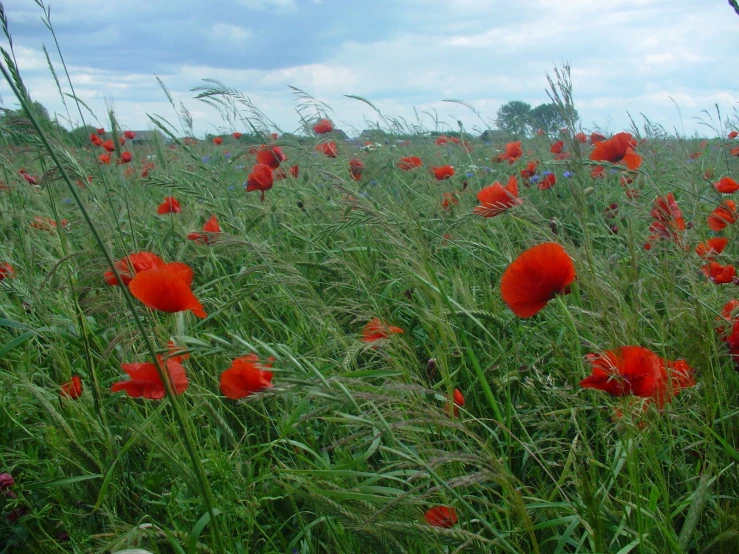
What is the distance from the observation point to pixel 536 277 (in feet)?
3.77

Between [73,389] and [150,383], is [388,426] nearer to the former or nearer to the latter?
[150,383]

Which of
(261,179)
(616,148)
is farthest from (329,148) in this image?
(616,148)

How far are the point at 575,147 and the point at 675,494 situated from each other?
0.74 meters

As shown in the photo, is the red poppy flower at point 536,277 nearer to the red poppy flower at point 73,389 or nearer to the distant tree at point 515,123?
the red poppy flower at point 73,389

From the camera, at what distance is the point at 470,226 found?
100 inches

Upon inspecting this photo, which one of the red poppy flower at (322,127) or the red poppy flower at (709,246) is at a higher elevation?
the red poppy flower at (322,127)

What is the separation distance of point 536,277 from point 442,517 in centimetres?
47

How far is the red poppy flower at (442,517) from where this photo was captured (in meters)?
0.96

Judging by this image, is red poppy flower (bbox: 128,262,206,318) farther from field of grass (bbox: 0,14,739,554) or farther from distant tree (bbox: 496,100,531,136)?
distant tree (bbox: 496,100,531,136)

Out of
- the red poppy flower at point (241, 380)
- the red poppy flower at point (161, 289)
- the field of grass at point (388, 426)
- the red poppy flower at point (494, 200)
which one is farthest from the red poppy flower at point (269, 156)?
the red poppy flower at point (241, 380)

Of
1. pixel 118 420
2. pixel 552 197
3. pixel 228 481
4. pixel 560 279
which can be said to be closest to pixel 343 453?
pixel 228 481

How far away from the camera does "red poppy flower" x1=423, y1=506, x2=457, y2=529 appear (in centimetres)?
96

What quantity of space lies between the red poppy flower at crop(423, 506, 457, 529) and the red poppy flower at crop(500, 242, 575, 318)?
0.40 m

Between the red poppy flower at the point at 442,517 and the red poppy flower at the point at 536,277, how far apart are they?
401 mm
